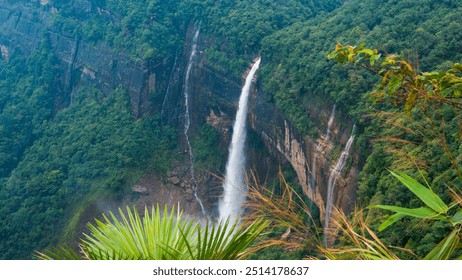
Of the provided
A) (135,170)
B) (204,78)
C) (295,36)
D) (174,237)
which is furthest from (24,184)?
(174,237)

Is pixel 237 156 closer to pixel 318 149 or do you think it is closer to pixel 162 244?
pixel 318 149

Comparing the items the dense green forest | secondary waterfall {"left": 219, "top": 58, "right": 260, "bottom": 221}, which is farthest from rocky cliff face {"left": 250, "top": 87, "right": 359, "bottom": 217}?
secondary waterfall {"left": 219, "top": 58, "right": 260, "bottom": 221}

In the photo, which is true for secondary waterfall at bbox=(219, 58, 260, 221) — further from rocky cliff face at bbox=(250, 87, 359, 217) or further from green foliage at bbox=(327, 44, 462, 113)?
green foliage at bbox=(327, 44, 462, 113)

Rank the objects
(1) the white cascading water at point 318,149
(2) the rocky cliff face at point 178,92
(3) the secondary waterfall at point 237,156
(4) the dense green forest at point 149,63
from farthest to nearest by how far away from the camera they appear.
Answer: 1. (3) the secondary waterfall at point 237,156
2. (2) the rocky cliff face at point 178,92
3. (4) the dense green forest at point 149,63
4. (1) the white cascading water at point 318,149

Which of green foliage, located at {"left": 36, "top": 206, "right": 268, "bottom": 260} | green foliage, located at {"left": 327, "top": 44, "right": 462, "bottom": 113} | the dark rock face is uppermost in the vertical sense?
green foliage, located at {"left": 327, "top": 44, "right": 462, "bottom": 113}

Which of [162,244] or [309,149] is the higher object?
Result: [162,244]

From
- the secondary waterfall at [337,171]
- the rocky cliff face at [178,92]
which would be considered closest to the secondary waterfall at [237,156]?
the rocky cliff face at [178,92]

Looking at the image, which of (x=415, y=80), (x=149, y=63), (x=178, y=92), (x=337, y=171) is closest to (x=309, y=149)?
(x=337, y=171)

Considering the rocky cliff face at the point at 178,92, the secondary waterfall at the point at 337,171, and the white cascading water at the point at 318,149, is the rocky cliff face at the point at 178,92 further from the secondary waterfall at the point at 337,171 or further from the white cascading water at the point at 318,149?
the secondary waterfall at the point at 337,171
